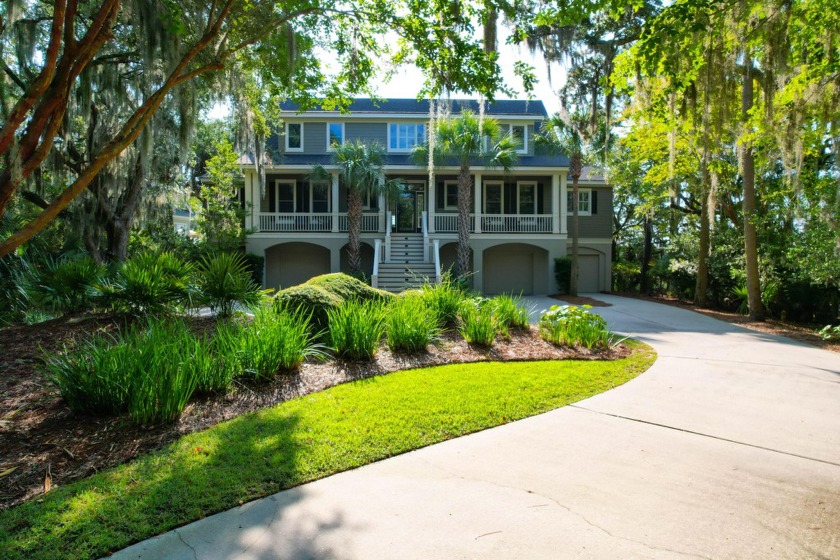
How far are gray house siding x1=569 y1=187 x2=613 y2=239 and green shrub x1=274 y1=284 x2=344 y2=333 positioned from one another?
1829 centimetres

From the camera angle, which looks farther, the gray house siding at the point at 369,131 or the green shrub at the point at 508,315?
the gray house siding at the point at 369,131

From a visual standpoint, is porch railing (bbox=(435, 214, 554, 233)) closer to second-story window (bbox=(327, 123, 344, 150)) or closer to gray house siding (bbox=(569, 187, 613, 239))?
gray house siding (bbox=(569, 187, 613, 239))

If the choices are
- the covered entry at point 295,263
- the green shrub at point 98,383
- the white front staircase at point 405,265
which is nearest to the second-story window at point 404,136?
the white front staircase at point 405,265

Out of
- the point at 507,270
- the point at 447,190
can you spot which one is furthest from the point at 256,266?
the point at 507,270

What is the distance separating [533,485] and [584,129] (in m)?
15.7

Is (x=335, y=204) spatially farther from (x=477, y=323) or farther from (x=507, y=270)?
(x=477, y=323)

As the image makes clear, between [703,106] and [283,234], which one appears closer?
[703,106]

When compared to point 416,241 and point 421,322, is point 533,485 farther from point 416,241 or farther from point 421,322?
point 416,241

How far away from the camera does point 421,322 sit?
24.1 feet

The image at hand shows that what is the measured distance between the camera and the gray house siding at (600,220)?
76.0 feet

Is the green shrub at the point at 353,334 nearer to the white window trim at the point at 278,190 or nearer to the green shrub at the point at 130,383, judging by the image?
the green shrub at the point at 130,383

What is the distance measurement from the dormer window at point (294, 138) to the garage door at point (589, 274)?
1369 cm

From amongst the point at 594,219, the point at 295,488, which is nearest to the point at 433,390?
the point at 295,488

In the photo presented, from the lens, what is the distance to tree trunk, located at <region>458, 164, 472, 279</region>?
1869cm
